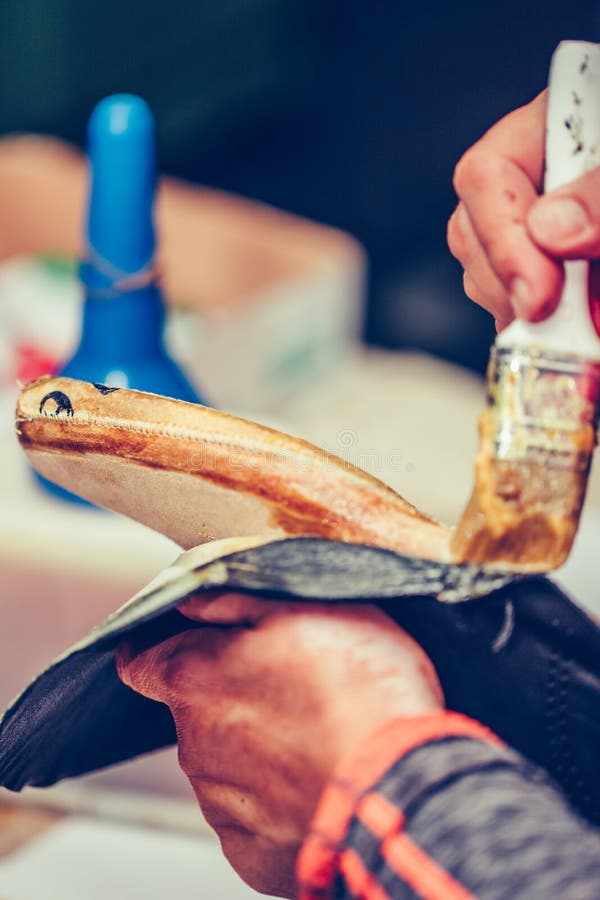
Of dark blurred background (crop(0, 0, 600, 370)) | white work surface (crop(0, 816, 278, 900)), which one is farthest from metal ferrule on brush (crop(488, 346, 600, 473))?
dark blurred background (crop(0, 0, 600, 370))

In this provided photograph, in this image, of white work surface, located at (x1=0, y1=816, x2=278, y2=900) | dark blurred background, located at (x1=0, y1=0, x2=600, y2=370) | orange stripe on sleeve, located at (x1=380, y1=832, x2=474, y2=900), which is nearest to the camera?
orange stripe on sleeve, located at (x1=380, y1=832, x2=474, y2=900)

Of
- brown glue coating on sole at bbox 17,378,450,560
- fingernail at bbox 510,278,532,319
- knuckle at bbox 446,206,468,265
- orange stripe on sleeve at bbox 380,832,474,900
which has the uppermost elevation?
knuckle at bbox 446,206,468,265

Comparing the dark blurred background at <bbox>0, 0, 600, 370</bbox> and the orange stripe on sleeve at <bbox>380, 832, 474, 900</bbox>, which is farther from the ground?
the dark blurred background at <bbox>0, 0, 600, 370</bbox>

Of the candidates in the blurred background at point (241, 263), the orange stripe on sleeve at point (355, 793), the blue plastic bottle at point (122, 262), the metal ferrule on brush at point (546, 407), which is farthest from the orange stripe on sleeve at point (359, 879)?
the blue plastic bottle at point (122, 262)

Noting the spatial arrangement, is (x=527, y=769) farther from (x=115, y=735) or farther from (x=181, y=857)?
(x=181, y=857)

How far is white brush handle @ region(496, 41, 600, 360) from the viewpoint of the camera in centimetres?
32

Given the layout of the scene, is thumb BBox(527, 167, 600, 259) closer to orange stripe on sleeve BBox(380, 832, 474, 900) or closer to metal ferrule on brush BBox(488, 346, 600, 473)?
metal ferrule on brush BBox(488, 346, 600, 473)

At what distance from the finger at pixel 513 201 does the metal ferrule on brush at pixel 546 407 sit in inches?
0.6

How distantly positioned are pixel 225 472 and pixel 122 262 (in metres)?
0.37

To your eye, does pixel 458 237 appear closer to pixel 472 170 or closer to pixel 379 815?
pixel 472 170

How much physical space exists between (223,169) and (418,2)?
474 millimetres

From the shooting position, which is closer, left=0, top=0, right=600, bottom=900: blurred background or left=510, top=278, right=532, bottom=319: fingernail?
left=510, top=278, right=532, bottom=319: fingernail

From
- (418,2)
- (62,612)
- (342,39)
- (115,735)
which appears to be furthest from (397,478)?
(342,39)

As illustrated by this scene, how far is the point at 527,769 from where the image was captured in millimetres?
290
